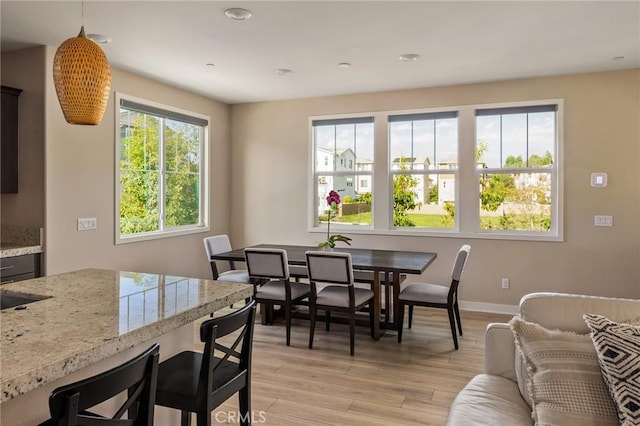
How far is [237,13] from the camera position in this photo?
307cm

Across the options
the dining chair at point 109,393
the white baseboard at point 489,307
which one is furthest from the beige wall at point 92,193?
the white baseboard at point 489,307

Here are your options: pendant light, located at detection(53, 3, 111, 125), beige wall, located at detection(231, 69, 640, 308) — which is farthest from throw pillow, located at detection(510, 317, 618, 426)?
beige wall, located at detection(231, 69, 640, 308)

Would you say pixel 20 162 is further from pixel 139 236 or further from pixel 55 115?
pixel 139 236

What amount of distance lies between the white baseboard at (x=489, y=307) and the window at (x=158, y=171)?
3563 mm

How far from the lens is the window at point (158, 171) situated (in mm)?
4625

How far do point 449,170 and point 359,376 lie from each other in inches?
118

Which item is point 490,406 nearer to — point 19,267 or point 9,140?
point 19,267

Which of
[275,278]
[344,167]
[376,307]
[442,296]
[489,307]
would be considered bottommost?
[489,307]

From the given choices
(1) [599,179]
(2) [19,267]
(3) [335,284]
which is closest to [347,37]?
(3) [335,284]

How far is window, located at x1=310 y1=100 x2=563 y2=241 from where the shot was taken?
4.91 meters

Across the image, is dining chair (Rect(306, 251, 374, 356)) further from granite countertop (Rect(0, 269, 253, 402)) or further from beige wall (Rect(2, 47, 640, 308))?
beige wall (Rect(2, 47, 640, 308))

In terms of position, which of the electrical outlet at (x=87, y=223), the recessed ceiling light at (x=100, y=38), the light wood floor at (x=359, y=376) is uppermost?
Answer: the recessed ceiling light at (x=100, y=38)

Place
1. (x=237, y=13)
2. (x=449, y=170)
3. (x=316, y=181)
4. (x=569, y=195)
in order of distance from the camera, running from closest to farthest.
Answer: (x=237, y=13), (x=569, y=195), (x=449, y=170), (x=316, y=181)

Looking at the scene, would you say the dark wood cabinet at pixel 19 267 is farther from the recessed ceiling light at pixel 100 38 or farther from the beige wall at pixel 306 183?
the recessed ceiling light at pixel 100 38
